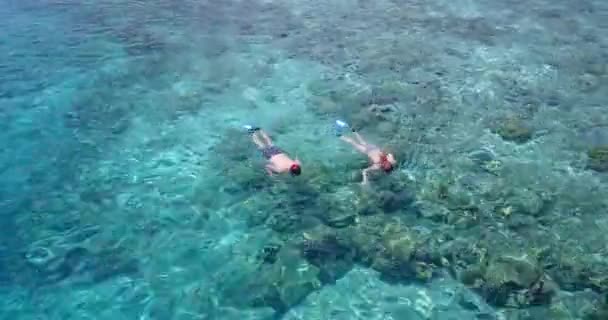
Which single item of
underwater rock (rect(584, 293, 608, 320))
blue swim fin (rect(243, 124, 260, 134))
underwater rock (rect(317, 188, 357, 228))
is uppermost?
blue swim fin (rect(243, 124, 260, 134))

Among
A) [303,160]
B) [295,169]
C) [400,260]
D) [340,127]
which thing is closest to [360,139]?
[340,127]

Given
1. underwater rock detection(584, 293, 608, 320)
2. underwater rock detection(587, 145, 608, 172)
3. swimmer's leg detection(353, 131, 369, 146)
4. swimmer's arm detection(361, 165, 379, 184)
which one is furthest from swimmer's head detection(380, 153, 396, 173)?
underwater rock detection(584, 293, 608, 320)

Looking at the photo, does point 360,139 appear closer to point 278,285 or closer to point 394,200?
point 394,200

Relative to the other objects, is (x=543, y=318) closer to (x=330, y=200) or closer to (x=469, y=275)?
(x=469, y=275)

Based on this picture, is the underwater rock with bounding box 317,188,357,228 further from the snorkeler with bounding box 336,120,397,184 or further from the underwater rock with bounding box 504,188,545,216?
the underwater rock with bounding box 504,188,545,216

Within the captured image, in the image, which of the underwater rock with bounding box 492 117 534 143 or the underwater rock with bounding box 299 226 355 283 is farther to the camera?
the underwater rock with bounding box 492 117 534 143

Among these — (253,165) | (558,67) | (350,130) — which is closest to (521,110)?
(558,67)

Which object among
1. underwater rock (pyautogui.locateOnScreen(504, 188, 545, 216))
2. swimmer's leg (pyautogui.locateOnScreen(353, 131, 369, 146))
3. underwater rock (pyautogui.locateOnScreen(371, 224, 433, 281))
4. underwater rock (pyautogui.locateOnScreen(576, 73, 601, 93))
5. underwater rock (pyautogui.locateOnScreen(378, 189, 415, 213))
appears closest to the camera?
underwater rock (pyautogui.locateOnScreen(371, 224, 433, 281))
